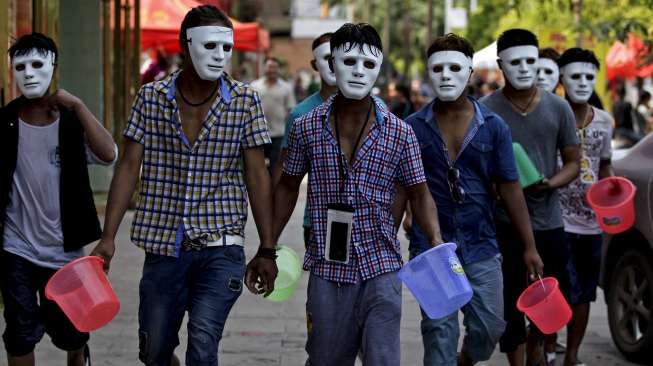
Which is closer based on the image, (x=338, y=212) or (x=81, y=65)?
(x=338, y=212)

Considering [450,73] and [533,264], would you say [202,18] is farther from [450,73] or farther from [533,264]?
[533,264]

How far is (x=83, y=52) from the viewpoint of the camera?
54.1ft

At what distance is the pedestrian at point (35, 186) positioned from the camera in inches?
240

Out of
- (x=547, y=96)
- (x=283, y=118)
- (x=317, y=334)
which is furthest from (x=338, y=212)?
(x=283, y=118)

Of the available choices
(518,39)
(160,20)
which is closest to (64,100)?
(518,39)

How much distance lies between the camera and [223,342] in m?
8.80

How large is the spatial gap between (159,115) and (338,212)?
0.87 meters

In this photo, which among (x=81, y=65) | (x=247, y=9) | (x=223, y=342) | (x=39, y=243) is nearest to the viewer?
(x=39, y=243)

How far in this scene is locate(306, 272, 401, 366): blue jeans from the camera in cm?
546

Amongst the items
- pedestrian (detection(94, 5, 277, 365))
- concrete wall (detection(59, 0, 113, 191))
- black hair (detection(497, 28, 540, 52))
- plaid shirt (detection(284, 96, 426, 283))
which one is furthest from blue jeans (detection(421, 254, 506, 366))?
concrete wall (detection(59, 0, 113, 191))

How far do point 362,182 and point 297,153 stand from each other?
338mm

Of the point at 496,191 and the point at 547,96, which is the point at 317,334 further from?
the point at 547,96

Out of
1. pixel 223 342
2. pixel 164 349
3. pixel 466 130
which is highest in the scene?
pixel 466 130

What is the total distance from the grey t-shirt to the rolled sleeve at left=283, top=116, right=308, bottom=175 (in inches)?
77.7
